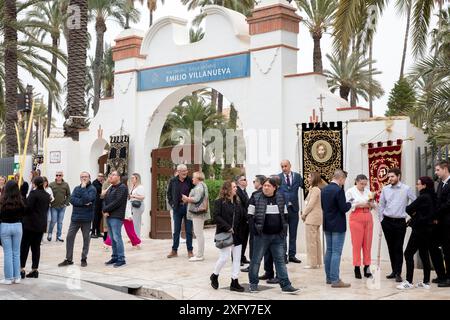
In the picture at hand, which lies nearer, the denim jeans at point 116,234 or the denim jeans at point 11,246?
the denim jeans at point 11,246

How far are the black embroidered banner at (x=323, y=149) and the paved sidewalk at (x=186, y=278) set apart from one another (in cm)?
177

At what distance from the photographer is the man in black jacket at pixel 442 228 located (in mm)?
8580

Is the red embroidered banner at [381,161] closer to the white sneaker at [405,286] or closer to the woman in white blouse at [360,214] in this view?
the woman in white blouse at [360,214]

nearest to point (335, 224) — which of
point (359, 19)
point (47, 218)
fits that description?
point (359, 19)

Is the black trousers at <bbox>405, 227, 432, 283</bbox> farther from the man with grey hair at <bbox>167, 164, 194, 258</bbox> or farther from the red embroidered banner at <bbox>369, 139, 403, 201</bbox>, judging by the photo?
the man with grey hair at <bbox>167, 164, 194, 258</bbox>

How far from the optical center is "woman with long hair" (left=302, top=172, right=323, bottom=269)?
10094 mm

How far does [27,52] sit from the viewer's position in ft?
70.8

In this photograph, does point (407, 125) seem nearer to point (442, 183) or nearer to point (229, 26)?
point (442, 183)

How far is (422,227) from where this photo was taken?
8547 millimetres

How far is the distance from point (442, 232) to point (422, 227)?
15.0 inches

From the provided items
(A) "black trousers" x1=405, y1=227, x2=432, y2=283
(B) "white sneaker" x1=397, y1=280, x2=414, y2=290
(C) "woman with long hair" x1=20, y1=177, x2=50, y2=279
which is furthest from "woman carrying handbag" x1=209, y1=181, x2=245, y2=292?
(C) "woman with long hair" x1=20, y1=177, x2=50, y2=279

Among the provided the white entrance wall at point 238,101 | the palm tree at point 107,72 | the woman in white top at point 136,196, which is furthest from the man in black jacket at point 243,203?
the palm tree at point 107,72

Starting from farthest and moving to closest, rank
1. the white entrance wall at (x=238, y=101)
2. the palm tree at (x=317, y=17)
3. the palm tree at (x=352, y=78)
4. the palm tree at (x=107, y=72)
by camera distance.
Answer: the palm tree at (x=107, y=72), the palm tree at (x=352, y=78), the palm tree at (x=317, y=17), the white entrance wall at (x=238, y=101)
